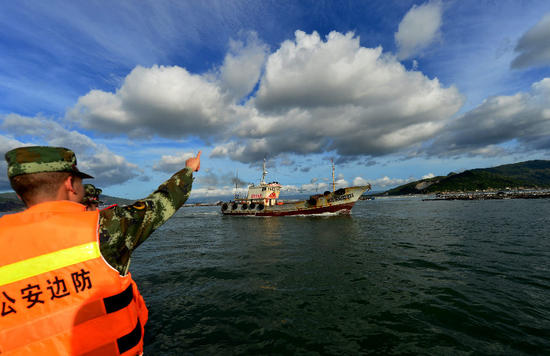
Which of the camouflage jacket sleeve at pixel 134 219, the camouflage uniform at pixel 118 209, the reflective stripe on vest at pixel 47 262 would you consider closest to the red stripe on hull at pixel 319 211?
the camouflage jacket sleeve at pixel 134 219

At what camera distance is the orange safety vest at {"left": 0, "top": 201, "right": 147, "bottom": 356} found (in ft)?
5.44

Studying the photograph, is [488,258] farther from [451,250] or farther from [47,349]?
[47,349]

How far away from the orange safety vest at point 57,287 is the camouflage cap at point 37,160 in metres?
0.31

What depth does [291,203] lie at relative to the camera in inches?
1470

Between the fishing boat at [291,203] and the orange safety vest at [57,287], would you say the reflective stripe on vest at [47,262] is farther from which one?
the fishing boat at [291,203]

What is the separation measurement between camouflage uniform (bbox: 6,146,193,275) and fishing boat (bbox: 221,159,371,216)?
33483mm

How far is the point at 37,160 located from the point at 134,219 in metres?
0.91

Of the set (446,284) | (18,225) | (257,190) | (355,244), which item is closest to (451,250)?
(355,244)

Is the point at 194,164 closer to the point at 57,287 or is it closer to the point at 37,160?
the point at 37,160

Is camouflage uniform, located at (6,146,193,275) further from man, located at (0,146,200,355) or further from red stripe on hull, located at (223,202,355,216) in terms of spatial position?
red stripe on hull, located at (223,202,355,216)

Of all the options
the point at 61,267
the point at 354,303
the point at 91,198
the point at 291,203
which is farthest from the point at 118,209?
the point at 291,203

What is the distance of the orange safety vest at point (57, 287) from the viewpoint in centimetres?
166

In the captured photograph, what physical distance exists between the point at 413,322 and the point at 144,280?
8.79 m

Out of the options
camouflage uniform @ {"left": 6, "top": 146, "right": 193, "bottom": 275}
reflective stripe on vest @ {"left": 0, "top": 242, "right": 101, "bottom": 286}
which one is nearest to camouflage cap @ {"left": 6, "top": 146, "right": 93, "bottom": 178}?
→ camouflage uniform @ {"left": 6, "top": 146, "right": 193, "bottom": 275}
